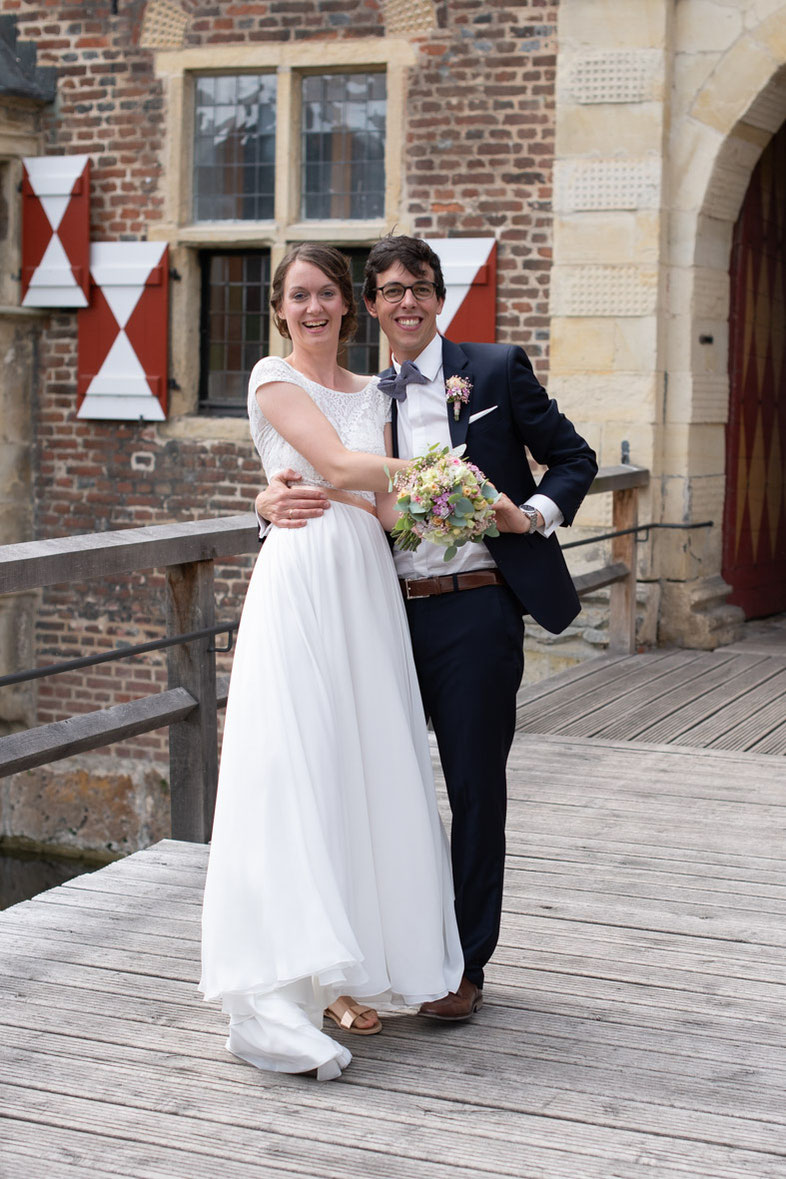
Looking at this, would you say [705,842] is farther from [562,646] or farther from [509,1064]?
[562,646]

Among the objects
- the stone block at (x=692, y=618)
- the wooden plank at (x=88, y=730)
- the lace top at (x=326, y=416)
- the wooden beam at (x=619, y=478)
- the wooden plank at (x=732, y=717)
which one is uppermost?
the lace top at (x=326, y=416)

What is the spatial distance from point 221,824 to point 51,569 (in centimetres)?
102

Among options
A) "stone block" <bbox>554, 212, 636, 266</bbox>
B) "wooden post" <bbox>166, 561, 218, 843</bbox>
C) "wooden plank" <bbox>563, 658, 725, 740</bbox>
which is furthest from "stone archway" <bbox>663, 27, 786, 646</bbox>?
"wooden post" <bbox>166, 561, 218, 843</bbox>

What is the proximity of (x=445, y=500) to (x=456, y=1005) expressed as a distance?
1.07 metres

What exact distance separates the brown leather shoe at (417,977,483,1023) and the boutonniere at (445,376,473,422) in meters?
1.17

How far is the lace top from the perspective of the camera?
308 cm

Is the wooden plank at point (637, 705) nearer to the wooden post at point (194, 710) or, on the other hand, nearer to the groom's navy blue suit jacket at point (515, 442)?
the wooden post at point (194, 710)

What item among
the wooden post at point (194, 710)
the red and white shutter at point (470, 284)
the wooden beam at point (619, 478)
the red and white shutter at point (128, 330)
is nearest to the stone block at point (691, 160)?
the red and white shutter at point (470, 284)

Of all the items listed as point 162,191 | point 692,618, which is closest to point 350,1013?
point 692,618

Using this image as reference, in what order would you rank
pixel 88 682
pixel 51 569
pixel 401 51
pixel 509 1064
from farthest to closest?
pixel 88 682, pixel 401 51, pixel 51 569, pixel 509 1064

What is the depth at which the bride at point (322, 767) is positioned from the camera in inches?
114

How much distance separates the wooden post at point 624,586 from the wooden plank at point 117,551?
3456mm

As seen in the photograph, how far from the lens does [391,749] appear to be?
306cm

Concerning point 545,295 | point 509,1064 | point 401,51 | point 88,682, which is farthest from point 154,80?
point 509,1064
